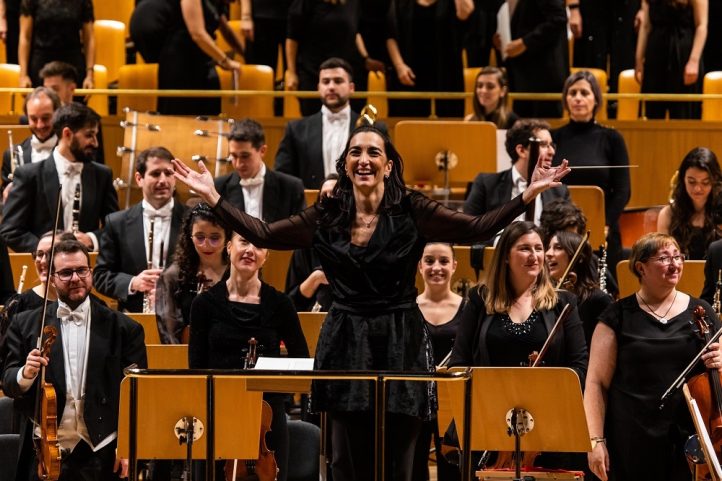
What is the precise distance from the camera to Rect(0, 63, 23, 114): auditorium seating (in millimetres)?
7242

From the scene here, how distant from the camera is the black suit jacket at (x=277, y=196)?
18.9ft

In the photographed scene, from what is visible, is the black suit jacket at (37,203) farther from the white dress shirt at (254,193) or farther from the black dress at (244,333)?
the black dress at (244,333)

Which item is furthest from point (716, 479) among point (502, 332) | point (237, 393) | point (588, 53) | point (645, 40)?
point (588, 53)

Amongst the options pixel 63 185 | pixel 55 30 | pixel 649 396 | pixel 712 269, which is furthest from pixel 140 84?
pixel 649 396

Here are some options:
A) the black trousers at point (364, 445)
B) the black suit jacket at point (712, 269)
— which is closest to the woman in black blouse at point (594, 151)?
the black suit jacket at point (712, 269)

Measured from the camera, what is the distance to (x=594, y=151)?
6.26m

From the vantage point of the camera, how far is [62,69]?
6688 millimetres

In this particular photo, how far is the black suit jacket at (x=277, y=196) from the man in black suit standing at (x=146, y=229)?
0.88 feet

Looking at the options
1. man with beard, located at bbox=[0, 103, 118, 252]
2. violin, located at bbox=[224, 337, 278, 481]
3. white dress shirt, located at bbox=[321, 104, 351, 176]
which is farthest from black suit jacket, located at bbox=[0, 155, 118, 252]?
violin, located at bbox=[224, 337, 278, 481]

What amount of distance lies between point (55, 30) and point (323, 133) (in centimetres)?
169

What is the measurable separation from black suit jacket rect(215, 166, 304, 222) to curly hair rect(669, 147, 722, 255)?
148cm

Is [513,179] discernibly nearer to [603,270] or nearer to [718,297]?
[603,270]

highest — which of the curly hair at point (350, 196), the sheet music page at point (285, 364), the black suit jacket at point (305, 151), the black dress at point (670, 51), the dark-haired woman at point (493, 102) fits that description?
the black dress at point (670, 51)

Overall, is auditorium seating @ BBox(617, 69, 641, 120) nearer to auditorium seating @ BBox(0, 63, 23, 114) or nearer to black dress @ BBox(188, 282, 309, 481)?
auditorium seating @ BBox(0, 63, 23, 114)
